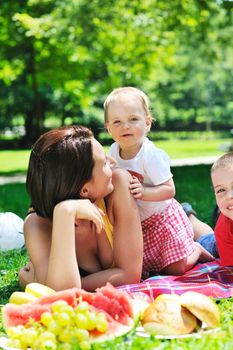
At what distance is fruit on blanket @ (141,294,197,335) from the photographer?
125 inches

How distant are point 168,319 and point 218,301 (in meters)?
0.85

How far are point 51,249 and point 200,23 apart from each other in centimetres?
1655

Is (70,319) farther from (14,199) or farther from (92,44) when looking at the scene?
(92,44)

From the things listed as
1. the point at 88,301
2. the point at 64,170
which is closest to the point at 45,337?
the point at 88,301

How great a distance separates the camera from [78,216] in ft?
12.3

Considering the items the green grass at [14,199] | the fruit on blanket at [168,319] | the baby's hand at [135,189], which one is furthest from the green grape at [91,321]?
the green grass at [14,199]

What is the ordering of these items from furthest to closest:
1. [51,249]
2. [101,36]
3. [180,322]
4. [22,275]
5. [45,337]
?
A: [101,36] → [22,275] → [51,249] → [180,322] → [45,337]

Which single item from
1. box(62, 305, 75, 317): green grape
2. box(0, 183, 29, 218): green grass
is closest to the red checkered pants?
box(62, 305, 75, 317): green grape

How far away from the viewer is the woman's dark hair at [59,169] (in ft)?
12.7

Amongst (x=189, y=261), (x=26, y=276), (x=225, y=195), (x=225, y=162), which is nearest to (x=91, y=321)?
(x=26, y=276)

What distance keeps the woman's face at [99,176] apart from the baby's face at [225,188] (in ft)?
2.56

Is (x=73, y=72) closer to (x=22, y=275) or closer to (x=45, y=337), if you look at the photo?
(x=22, y=275)

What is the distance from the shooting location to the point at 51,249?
3.73 metres

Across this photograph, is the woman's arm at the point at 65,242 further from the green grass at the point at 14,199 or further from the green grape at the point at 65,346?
the green grass at the point at 14,199
